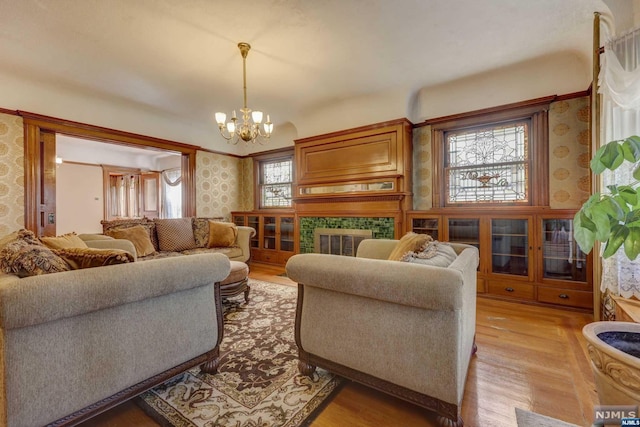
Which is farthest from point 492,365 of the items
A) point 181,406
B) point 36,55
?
point 36,55

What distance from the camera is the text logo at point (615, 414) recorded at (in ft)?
3.05

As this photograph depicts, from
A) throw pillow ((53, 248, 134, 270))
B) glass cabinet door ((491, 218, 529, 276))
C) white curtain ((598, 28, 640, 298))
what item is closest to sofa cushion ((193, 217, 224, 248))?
throw pillow ((53, 248, 134, 270))

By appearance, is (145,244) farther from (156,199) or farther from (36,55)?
(156,199)

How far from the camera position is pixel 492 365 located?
187 cm

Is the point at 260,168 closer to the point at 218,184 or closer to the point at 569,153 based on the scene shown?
the point at 218,184

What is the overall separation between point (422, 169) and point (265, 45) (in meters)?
2.61

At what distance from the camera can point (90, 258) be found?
1.33 metres

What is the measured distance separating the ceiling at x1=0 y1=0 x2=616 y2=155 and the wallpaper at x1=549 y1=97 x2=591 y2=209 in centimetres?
53

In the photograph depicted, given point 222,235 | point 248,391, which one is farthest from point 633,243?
point 222,235

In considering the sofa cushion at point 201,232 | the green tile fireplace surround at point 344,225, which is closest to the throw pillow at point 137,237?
the sofa cushion at point 201,232

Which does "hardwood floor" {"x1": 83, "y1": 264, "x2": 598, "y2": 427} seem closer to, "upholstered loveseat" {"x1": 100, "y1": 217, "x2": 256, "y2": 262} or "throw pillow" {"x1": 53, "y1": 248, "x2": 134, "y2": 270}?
"throw pillow" {"x1": 53, "y1": 248, "x2": 134, "y2": 270}

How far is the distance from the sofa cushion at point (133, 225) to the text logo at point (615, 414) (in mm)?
4569

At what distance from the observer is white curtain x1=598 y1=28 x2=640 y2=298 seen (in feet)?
6.09

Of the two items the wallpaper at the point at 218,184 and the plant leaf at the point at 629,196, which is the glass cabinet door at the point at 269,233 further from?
the plant leaf at the point at 629,196
